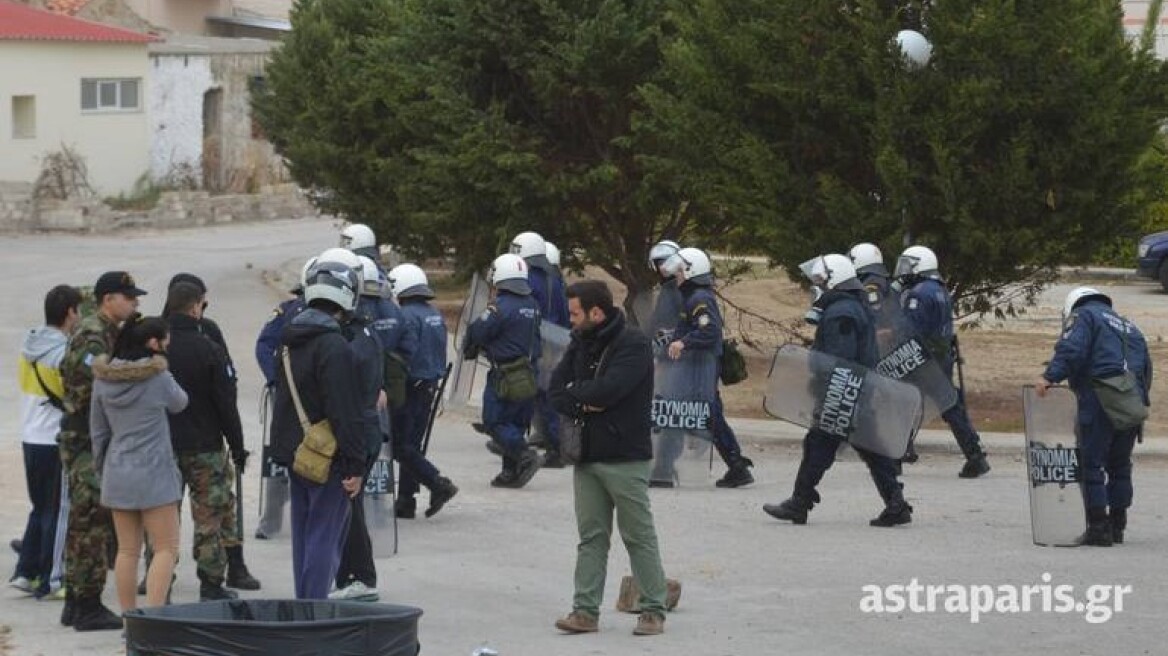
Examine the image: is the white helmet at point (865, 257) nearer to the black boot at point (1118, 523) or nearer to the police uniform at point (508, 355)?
the police uniform at point (508, 355)

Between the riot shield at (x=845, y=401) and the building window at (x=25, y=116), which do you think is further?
the building window at (x=25, y=116)

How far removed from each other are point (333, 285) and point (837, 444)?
477cm

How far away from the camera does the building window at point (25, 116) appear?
48031 mm

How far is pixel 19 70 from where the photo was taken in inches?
1871

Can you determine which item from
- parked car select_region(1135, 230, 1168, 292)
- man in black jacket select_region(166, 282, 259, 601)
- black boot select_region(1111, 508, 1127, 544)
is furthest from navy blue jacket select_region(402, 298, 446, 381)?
parked car select_region(1135, 230, 1168, 292)

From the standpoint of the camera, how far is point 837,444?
13469 mm

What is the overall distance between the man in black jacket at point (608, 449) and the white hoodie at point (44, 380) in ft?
8.31

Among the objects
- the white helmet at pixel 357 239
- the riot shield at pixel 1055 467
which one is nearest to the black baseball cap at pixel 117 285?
the riot shield at pixel 1055 467

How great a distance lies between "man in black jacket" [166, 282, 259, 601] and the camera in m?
10.1

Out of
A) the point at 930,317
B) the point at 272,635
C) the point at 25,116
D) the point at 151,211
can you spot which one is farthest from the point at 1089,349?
the point at 25,116

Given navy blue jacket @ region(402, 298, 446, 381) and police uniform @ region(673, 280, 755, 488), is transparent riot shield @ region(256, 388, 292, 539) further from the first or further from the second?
police uniform @ region(673, 280, 755, 488)

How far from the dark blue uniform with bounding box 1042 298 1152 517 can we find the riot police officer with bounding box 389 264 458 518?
12.8 ft

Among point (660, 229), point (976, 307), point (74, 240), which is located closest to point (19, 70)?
point (74, 240)

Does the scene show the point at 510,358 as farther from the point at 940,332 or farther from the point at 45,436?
the point at 45,436
